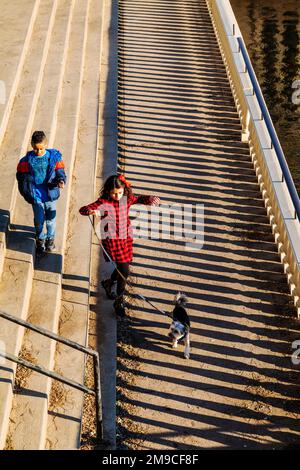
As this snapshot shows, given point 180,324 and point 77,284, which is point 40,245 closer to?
point 77,284

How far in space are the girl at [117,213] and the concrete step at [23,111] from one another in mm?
1047

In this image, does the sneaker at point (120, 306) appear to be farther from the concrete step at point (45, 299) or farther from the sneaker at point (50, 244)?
the sneaker at point (50, 244)

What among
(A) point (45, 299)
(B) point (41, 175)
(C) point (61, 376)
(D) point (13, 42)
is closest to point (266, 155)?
(B) point (41, 175)

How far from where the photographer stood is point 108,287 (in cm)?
696

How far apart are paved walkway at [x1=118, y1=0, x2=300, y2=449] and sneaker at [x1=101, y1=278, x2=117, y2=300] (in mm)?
269

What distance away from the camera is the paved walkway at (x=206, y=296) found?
5.95 meters

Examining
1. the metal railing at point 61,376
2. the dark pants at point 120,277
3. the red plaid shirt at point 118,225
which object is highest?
the red plaid shirt at point 118,225

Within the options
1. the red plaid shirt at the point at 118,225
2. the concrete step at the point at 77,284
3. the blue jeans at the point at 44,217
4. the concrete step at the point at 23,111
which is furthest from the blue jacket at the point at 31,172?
the concrete step at the point at 77,284

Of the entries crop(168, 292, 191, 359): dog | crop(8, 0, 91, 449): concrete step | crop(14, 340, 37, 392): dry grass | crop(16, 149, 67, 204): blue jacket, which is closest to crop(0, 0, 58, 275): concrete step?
crop(8, 0, 91, 449): concrete step

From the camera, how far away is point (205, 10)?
51.4ft

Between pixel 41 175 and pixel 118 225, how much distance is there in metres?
0.88

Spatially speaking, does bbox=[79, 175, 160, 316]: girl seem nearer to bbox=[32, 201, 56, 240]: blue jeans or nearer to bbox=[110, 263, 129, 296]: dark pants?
bbox=[110, 263, 129, 296]: dark pants

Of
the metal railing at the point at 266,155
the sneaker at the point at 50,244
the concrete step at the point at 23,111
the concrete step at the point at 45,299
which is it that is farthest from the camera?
the metal railing at the point at 266,155

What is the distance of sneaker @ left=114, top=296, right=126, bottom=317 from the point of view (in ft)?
22.3
